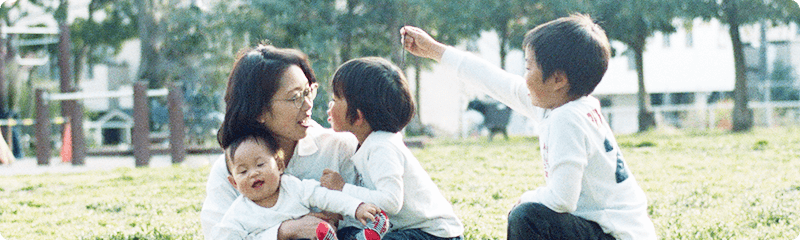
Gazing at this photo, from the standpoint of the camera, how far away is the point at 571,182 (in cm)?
229

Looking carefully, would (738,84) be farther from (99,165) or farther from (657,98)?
(657,98)

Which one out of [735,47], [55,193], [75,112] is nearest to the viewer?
[55,193]

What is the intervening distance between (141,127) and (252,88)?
6.87m

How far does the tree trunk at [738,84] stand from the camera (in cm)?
1366

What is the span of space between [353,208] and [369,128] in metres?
0.30

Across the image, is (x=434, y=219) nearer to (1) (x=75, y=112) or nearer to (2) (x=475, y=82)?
(2) (x=475, y=82)

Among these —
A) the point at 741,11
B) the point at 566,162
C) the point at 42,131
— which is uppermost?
the point at 566,162

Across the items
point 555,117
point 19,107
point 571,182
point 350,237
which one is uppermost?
point 555,117

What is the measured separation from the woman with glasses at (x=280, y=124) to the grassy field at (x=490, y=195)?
3.99 ft

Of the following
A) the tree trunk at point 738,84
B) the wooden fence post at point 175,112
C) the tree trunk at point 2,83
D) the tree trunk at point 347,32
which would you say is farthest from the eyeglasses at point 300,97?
the tree trunk at point 738,84

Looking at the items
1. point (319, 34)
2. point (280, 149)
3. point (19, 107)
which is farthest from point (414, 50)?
point (19, 107)

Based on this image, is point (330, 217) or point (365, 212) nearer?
point (365, 212)

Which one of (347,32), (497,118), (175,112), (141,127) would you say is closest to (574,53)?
(175,112)

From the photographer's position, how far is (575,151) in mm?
2297
